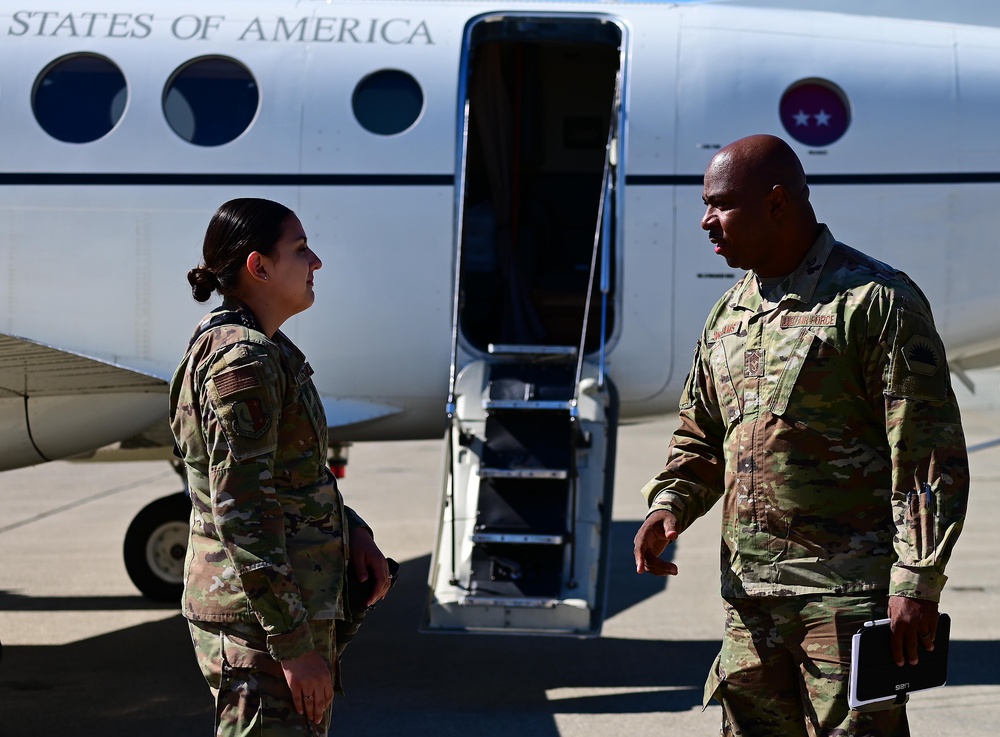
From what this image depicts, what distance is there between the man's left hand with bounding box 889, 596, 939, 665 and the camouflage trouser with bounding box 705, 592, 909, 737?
15cm

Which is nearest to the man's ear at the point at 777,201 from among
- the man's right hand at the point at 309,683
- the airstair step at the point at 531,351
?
the man's right hand at the point at 309,683

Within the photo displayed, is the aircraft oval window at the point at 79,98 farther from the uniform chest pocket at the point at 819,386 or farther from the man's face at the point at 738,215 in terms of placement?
the uniform chest pocket at the point at 819,386

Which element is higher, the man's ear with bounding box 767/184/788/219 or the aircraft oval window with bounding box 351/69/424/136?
the aircraft oval window with bounding box 351/69/424/136

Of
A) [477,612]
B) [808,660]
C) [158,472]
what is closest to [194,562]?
[808,660]

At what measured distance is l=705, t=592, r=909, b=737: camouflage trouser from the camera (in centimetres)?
278

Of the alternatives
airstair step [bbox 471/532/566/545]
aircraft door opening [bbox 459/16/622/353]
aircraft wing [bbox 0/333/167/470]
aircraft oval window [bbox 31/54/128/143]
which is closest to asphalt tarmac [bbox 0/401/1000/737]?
airstair step [bbox 471/532/566/545]

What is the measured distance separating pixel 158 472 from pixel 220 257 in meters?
12.9

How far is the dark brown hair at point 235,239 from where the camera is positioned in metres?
2.76

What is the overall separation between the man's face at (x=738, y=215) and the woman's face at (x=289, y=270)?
0.94 metres

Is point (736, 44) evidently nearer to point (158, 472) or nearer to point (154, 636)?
point (154, 636)

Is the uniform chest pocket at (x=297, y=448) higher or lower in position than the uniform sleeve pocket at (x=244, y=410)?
lower

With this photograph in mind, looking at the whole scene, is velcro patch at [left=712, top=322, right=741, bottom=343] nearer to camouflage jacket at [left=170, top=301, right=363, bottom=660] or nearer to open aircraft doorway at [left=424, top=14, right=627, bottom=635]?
camouflage jacket at [left=170, top=301, right=363, bottom=660]

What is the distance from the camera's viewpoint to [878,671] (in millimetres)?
2652

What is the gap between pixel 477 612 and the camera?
17.5 feet
